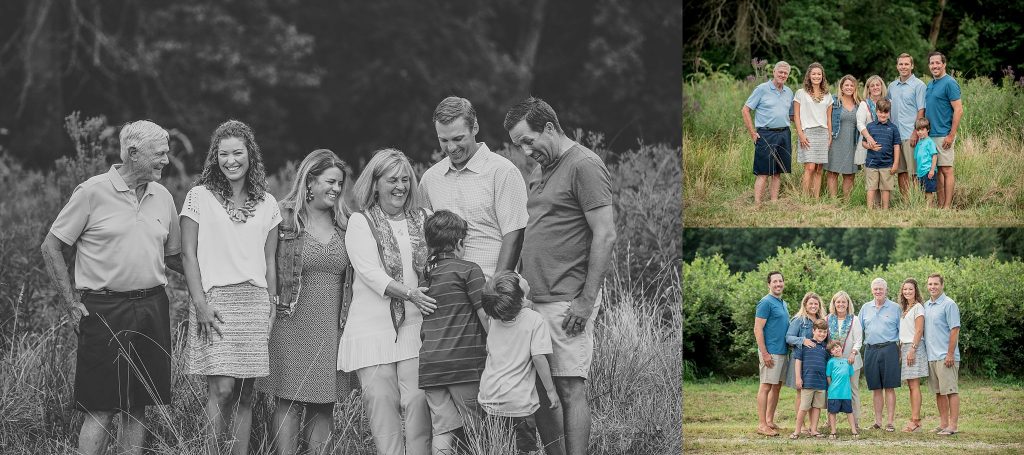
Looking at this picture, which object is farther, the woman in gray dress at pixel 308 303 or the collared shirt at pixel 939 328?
the collared shirt at pixel 939 328

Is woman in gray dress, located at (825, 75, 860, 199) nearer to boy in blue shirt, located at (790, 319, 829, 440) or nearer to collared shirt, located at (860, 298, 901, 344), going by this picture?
collared shirt, located at (860, 298, 901, 344)

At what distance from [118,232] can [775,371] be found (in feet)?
17.0

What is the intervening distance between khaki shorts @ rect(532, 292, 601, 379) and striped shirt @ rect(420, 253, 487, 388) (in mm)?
493

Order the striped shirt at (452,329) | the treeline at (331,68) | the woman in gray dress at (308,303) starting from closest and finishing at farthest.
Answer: the striped shirt at (452,329)
the woman in gray dress at (308,303)
the treeline at (331,68)

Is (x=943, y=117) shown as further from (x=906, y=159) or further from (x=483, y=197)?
(x=483, y=197)

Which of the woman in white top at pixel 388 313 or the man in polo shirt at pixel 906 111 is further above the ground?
the man in polo shirt at pixel 906 111

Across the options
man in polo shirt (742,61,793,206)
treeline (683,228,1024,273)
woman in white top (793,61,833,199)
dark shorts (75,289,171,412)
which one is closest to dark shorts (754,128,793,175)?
man in polo shirt (742,61,793,206)

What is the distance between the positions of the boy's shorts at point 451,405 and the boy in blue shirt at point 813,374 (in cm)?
317

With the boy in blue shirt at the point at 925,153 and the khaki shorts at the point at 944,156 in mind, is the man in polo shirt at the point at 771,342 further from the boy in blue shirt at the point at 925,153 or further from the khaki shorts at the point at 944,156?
the khaki shorts at the point at 944,156

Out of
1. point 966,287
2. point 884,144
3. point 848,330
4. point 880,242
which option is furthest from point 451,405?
point 966,287

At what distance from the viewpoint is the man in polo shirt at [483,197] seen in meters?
7.93

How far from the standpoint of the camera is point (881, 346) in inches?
384

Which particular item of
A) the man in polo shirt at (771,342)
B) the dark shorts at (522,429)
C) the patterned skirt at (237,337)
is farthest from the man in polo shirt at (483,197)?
the man in polo shirt at (771,342)

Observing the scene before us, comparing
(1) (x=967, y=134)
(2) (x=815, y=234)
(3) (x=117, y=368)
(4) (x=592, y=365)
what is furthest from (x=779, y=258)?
(3) (x=117, y=368)
